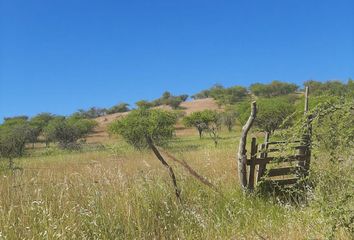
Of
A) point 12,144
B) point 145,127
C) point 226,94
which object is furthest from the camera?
point 226,94

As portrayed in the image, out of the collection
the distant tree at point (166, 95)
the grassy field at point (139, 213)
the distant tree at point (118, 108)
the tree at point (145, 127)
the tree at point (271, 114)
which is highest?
the distant tree at point (166, 95)

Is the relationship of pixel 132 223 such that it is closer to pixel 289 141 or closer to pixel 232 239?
pixel 232 239

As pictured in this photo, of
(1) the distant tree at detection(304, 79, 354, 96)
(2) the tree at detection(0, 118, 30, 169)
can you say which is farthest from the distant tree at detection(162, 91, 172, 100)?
(2) the tree at detection(0, 118, 30, 169)

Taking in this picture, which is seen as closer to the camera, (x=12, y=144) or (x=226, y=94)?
(x=12, y=144)

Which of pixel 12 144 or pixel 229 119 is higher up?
pixel 229 119

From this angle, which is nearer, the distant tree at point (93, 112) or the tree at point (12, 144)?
the tree at point (12, 144)

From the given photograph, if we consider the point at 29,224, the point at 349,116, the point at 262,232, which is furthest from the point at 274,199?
the point at 29,224

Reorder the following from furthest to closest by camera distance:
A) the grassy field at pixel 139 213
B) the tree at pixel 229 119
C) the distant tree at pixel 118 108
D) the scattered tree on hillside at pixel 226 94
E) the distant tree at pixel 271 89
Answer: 1. the distant tree at pixel 118 108
2. the distant tree at pixel 271 89
3. the scattered tree on hillside at pixel 226 94
4. the tree at pixel 229 119
5. the grassy field at pixel 139 213

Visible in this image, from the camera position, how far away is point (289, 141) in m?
4.68

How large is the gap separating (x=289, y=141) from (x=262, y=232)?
1.41m

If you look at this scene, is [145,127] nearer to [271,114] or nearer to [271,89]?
[271,114]

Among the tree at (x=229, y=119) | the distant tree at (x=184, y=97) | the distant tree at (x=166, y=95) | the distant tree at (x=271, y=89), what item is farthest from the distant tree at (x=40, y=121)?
the distant tree at (x=271, y=89)

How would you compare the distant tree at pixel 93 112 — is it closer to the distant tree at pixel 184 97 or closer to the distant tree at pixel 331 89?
the distant tree at pixel 184 97

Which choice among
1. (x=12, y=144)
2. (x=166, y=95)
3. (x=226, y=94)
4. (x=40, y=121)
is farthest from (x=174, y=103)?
(x=12, y=144)
